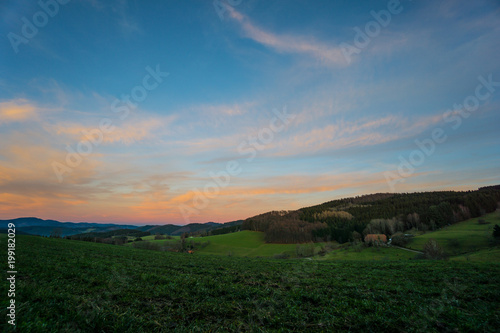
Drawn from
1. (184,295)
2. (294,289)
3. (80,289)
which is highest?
(80,289)

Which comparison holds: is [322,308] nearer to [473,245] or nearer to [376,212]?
[473,245]

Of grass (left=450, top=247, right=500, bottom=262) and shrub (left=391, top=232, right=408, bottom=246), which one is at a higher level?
grass (left=450, top=247, right=500, bottom=262)

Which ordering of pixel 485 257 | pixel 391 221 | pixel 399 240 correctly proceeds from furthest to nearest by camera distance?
pixel 391 221, pixel 399 240, pixel 485 257

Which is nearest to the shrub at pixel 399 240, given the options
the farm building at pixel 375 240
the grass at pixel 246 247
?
the farm building at pixel 375 240

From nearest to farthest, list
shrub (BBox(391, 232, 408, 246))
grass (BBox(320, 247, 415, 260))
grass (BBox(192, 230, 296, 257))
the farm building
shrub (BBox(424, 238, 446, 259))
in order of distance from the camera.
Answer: shrub (BBox(424, 238, 446, 259))
grass (BBox(320, 247, 415, 260))
the farm building
shrub (BBox(391, 232, 408, 246))
grass (BBox(192, 230, 296, 257))

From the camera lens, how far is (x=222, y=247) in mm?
118062

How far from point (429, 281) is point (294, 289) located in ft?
39.5

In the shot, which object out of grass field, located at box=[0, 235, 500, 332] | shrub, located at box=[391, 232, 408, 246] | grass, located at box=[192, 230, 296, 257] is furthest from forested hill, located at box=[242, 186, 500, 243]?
grass field, located at box=[0, 235, 500, 332]

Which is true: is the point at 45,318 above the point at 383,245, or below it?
above

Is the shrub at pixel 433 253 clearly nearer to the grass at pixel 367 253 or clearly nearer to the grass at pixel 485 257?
the grass at pixel 485 257

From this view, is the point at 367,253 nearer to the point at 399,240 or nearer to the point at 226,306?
the point at 399,240

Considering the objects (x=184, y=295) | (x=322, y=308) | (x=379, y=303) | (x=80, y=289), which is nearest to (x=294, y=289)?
(x=322, y=308)

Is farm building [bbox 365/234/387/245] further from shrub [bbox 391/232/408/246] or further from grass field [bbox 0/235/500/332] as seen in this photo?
grass field [bbox 0/235/500/332]

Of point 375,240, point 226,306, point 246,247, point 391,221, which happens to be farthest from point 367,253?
point 226,306
